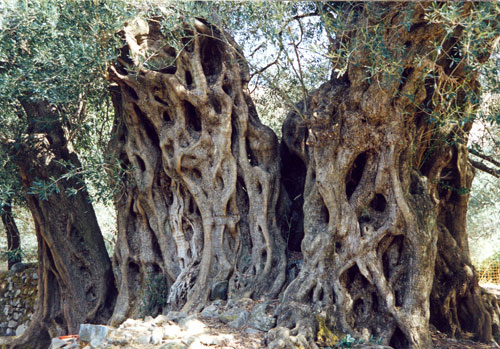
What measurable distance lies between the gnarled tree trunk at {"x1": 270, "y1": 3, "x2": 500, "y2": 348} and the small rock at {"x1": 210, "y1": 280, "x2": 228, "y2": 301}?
148cm

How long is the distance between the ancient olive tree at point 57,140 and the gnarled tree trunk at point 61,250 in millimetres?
21

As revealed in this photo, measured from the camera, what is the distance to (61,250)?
10.3 m

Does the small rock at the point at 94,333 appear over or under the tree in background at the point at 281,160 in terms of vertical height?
under

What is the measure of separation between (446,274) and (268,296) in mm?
3316

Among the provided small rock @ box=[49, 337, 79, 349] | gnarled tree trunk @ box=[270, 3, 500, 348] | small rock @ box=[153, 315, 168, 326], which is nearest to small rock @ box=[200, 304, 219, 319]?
small rock @ box=[153, 315, 168, 326]

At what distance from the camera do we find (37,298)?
35.7 feet

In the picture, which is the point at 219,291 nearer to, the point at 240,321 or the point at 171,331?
the point at 240,321

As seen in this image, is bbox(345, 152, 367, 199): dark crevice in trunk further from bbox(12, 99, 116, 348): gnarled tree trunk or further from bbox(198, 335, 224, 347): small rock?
bbox(12, 99, 116, 348): gnarled tree trunk

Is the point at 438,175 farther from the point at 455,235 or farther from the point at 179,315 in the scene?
the point at 179,315

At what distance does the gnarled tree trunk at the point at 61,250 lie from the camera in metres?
9.97

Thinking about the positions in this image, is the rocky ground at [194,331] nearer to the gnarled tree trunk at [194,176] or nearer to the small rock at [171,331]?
the small rock at [171,331]

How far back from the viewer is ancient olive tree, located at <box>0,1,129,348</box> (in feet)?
25.9

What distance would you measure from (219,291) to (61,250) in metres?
4.06

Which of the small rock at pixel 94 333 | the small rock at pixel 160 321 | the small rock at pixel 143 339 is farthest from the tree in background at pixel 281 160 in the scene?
the small rock at pixel 94 333
